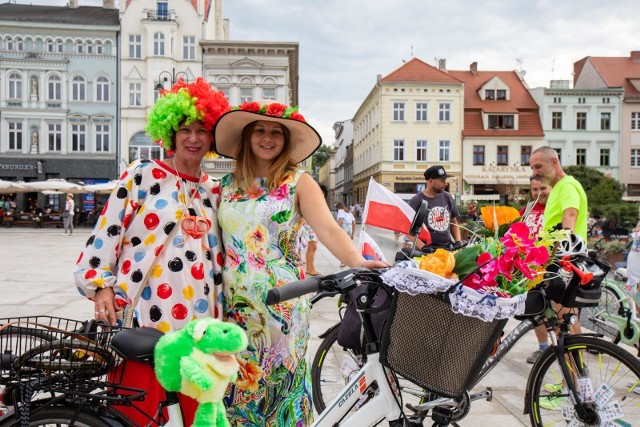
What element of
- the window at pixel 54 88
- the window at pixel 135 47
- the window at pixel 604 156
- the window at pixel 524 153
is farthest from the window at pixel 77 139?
the window at pixel 604 156

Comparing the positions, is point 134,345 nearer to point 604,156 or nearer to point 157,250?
point 157,250

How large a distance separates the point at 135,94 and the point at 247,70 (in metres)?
7.60

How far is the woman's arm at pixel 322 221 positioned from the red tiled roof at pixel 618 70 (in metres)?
46.8

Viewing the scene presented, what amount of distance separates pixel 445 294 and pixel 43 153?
37.6m

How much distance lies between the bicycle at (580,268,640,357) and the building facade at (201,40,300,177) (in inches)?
1249

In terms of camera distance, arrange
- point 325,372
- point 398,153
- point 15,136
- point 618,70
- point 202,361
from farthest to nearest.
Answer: point 618,70
point 398,153
point 15,136
point 325,372
point 202,361

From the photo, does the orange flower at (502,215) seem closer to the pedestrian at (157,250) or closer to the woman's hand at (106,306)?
the pedestrian at (157,250)

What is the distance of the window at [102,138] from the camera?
116ft

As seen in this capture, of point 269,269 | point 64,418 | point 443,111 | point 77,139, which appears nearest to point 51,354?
point 64,418

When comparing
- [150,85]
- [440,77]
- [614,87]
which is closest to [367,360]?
[150,85]

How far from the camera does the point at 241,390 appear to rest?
236 cm

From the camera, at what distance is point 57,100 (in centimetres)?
3497

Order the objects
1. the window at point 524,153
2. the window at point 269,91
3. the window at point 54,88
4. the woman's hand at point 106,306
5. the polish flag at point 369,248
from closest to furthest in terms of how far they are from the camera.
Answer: the woman's hand at point 106,306 < the polish flag at point 369,248 < the window at point 54,88 < the window at point 269,91 < the window at point 524,153

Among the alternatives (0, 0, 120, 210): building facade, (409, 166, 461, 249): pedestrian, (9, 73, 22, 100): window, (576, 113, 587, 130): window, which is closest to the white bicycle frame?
(409, 166, 461, 249): pedestrian
